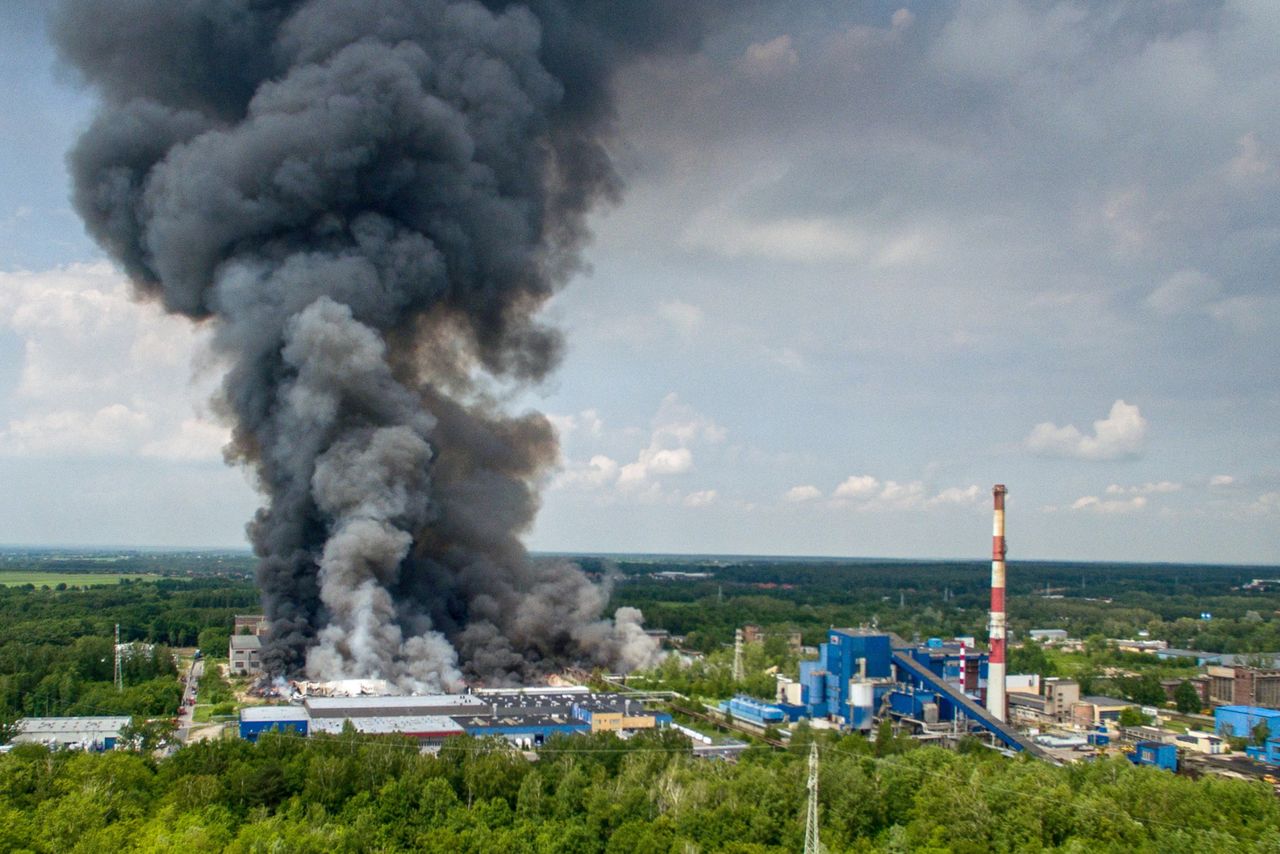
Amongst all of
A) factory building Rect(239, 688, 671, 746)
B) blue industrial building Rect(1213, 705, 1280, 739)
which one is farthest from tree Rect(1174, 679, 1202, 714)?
factory building Rect(239, 688, 671, 746)

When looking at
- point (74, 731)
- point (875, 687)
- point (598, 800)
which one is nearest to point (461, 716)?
point (74, 731)

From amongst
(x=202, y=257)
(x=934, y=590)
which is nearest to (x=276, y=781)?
(x=202, y=257)

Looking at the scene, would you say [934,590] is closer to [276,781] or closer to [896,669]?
[896,669]

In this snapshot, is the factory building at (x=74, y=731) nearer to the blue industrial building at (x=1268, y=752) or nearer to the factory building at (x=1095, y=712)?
the factory building at (x=1095, y=712)

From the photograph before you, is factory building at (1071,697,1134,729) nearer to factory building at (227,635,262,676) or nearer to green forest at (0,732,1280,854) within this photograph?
green forest at (0,732,1280,854)

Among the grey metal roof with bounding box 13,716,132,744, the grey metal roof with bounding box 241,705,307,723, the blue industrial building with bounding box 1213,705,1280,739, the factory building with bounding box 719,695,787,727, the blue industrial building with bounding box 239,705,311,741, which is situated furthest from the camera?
the blue industrial building with bounding box 1213,705,1280,739

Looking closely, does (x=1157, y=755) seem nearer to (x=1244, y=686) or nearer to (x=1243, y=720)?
(x=1243, y=720)

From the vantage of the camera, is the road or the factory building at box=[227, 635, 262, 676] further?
the factory building at box=[227, 635, 262, 676]
